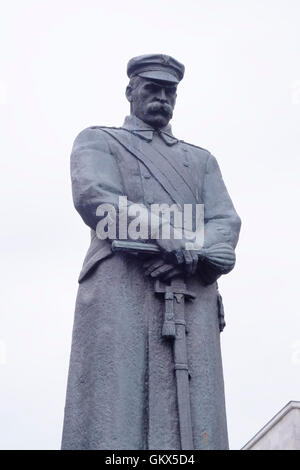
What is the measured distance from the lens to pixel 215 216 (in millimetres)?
10844

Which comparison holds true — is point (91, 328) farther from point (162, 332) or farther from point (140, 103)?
point (140, 103)

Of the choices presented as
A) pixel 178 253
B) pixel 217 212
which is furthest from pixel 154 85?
pixel 178 253

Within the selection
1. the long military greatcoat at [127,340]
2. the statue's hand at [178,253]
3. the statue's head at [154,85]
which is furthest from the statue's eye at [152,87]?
the statue's hand at [178,253]

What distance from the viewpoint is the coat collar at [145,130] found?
11.1 metres

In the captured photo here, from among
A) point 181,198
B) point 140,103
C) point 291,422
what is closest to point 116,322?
point 181,198

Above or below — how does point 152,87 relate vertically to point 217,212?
above

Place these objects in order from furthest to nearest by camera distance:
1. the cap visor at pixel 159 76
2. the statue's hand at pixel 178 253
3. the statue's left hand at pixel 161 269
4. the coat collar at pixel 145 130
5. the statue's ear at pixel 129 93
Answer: the statue's ear at pixel 129 93 < the coat collar at pixel 145 130 < the cap visor at pixel 159 76 < the statue's left hand at pixel 161 269 < the statue's hand at pixel 178 253

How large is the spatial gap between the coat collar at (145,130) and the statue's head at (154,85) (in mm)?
65

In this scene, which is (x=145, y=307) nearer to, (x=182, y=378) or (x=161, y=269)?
(x=161, y=269)

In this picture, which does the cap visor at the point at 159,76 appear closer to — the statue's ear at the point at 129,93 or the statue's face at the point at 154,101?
the statue's face at the point at 154,101

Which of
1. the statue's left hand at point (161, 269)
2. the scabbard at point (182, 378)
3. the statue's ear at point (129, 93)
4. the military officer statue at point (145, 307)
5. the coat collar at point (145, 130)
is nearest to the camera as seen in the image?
the scabbard at point (182, 378)

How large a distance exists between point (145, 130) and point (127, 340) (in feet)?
8.68
